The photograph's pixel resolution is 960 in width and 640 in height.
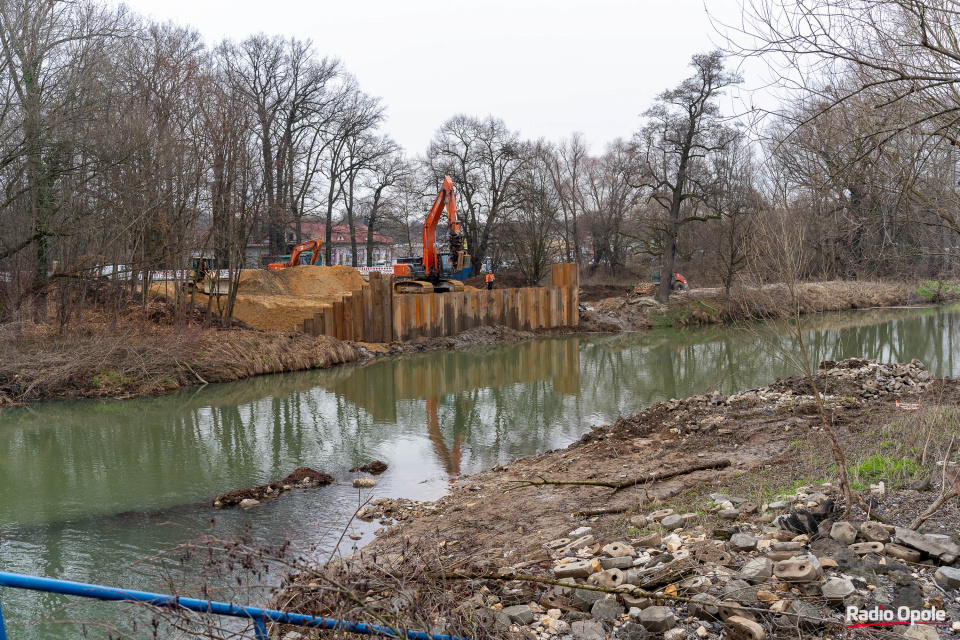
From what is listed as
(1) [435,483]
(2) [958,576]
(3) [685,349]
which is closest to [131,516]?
(1) [435,483]

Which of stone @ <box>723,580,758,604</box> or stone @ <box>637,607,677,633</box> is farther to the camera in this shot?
stone @ <box>723,580,758,604</box>

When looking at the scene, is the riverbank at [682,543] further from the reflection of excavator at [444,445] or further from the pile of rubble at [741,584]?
the reflection of excavator at [444,445]

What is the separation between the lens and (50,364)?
14.3 m

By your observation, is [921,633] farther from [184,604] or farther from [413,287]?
[413,287]

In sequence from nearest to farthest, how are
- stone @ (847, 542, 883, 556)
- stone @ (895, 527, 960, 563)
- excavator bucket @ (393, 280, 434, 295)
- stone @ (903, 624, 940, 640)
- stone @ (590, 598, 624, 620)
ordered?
stone @ (903, 624, 940, 640)
stone @ (590, 598, 624, 620)
stone @ (895, 527, 960, 563)
stone @ (847, 542, 883, 556)
excavator bucket @ (393, 280, 434, 295)

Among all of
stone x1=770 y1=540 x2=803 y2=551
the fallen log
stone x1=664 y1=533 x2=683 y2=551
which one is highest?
stone x1=770 y1=540 x2=803 y2=551

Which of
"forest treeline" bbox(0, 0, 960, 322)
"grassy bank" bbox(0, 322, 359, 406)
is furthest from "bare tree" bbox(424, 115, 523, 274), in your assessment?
"grassy bank" bbox(0, 322, 359, 406)

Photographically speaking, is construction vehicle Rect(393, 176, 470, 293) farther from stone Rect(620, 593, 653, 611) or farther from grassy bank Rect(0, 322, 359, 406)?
stone Rect(620, 593, 653, 611)

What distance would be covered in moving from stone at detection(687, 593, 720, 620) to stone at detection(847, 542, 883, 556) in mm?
1028

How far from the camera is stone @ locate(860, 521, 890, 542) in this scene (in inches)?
163

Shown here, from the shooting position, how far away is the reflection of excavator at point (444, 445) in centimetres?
941

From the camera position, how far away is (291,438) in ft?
36.8

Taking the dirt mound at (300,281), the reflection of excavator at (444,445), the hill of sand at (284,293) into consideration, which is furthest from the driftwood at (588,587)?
the dirt mound at (300,281)

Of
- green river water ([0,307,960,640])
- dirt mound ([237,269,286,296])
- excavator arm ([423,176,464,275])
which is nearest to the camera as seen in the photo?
green river water ([0,307,960,640])
